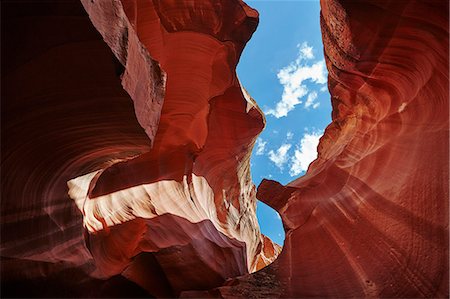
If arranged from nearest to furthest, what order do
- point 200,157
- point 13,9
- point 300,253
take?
point 13,9
point 300,253
point 200,157

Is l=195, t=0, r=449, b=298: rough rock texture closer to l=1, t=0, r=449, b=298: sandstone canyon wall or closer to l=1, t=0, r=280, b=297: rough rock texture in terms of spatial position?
l=1, t=0, r=449, b=298: sandstone canyon wall

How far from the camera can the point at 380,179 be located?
613 centimetres

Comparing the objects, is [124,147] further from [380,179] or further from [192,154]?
[192,154]

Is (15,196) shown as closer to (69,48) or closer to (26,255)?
(26,255)

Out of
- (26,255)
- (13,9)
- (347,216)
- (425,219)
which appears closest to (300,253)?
(347,216)

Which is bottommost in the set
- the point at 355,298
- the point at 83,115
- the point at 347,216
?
the point at 355,298

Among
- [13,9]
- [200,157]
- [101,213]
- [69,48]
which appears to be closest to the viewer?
[13,9]

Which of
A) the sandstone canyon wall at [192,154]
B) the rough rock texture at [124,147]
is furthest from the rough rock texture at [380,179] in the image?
the rough rock texture at [124,147]

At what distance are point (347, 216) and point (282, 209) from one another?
9.10ft

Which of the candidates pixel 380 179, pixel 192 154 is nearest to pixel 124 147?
pixel 380 179

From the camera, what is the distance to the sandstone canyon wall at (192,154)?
3.84 metres

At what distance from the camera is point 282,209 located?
30.4 ft

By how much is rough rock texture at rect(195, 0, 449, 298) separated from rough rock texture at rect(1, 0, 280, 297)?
1835 millimetres

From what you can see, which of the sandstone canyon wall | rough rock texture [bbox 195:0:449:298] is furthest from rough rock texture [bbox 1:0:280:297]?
rough rock texture [bbox 195:0:449:298]
